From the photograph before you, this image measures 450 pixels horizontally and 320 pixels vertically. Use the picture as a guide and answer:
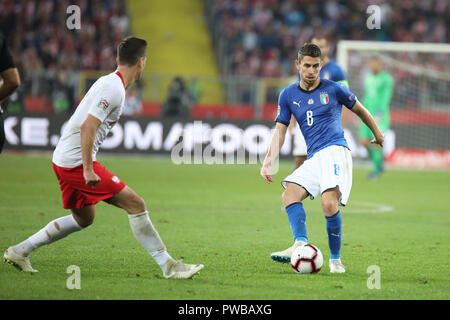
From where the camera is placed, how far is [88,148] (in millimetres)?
5832

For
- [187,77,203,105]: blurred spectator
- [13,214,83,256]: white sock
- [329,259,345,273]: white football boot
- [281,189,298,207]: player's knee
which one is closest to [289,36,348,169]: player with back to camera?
[281,189,298,207]: player's knee

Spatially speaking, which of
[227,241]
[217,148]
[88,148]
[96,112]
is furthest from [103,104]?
[217,148]

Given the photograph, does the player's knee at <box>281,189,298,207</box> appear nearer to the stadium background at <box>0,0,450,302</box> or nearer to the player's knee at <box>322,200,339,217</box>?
the player's knee at <box>322,200,339,217</box>

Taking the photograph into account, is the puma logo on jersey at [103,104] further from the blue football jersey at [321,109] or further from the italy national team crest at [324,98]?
the italy national team crest at [324,98]

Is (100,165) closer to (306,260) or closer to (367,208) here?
(306,260)

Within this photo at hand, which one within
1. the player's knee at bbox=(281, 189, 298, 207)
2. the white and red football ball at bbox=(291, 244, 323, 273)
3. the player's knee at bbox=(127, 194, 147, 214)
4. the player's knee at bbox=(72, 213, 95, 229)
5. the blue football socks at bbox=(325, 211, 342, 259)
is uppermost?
the player's knee at bbox=(127, 194, 147, 214)

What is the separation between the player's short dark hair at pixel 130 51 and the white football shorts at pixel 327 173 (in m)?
1.98

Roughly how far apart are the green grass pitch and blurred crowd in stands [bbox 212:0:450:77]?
12331 millimetres

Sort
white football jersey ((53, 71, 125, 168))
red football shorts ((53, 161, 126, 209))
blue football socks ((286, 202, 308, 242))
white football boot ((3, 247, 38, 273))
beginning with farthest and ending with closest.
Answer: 1. blue football socks ((286, 202, 308, 242))
2. white football boot ((3, 247, 38, 273))
3. red football shorts ((53, 161, 126, 209))
4. white football jersey ((53, 71, 125, 168))

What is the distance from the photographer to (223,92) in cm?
2477

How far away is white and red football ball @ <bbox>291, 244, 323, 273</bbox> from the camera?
6.69 meters
